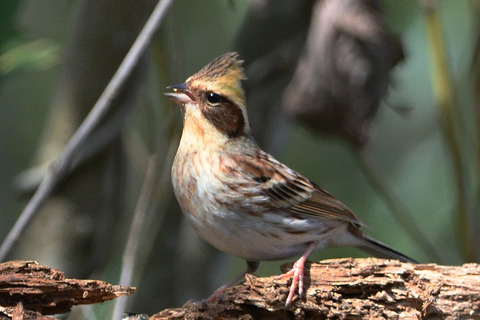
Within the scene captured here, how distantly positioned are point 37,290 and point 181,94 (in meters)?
1.26

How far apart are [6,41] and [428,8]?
247 centimetres

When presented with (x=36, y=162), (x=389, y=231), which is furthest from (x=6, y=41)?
(x=389, y=231)

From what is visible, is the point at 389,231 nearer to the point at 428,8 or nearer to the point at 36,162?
the point at 428,8

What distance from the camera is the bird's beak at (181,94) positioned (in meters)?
3.36

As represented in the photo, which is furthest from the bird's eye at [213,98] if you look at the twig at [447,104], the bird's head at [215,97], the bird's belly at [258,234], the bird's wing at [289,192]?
the twig at [447,104]

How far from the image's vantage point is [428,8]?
454 centimetres

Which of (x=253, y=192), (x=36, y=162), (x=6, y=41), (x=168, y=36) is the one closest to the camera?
(x=253, y=192)

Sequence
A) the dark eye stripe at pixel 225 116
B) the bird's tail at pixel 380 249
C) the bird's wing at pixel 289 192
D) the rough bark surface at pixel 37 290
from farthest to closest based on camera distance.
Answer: the bird's tail at pixel 380 249, the dark eye stripe at pixel 225 116, the bird's wing at pixel 289 192, the rough bark surface at pixel 37 290

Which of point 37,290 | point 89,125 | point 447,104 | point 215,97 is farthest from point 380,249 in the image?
point 37,290

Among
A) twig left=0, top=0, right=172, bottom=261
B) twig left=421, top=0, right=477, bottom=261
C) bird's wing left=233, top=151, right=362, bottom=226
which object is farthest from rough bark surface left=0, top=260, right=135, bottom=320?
twig left=421, top=0, right=477, bottom=261

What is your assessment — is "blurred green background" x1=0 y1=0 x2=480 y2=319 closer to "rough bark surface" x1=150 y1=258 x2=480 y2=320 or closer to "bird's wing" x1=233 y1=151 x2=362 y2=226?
"bird's wing" x1=233 y1=151 x2=362 y2=226

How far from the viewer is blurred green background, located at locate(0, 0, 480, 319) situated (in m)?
4.35

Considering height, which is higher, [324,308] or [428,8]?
[428,8]

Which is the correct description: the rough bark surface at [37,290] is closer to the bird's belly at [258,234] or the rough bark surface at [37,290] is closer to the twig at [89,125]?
the bird's belly at [258,234]
